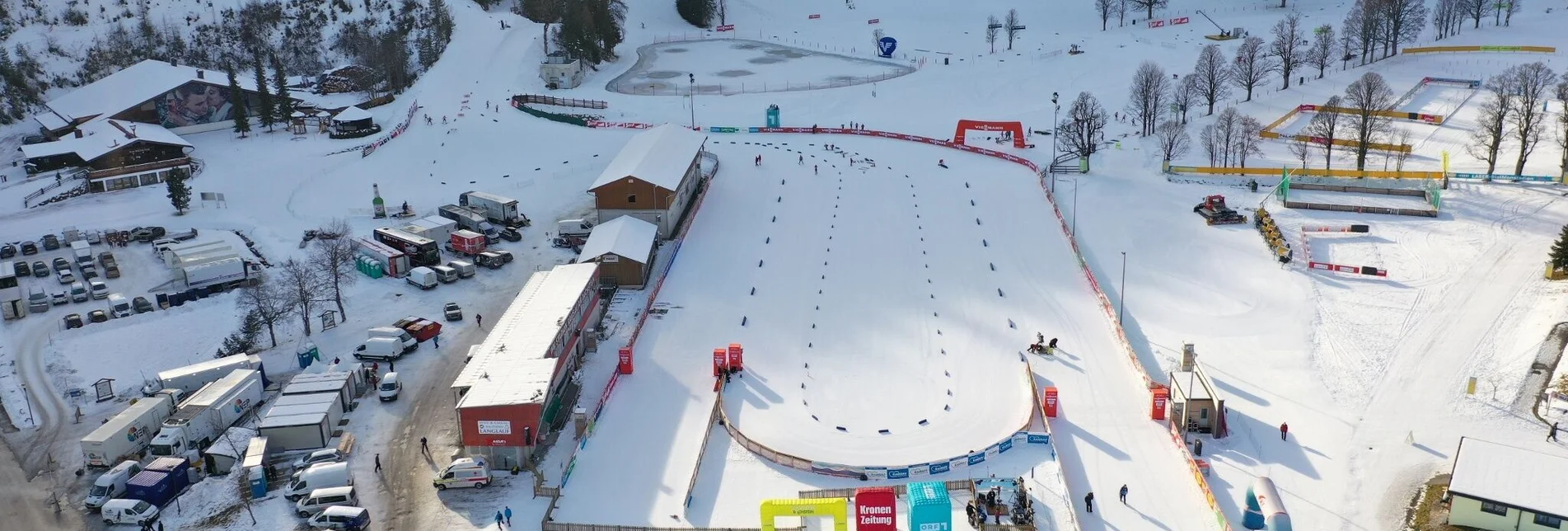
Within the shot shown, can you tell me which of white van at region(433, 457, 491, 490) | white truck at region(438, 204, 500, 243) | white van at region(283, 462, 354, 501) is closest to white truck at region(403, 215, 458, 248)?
white truck at region(438, 204, 500, 243)

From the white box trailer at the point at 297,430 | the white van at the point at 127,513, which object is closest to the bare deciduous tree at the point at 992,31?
the white box trailer at the point at 297,430

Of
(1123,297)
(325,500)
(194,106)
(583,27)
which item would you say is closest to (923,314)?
(1123,297)

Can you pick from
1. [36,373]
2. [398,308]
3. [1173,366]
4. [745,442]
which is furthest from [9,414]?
[1173,366]

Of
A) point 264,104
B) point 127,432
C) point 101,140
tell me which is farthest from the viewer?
point 264,104

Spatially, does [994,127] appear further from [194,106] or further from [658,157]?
[194,106]

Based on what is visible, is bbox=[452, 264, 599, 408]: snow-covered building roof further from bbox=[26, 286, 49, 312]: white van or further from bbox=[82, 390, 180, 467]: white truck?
bbox=[26, 286, 49, 312]: white van

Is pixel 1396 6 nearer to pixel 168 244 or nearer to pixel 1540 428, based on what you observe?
pixel 1540 428
